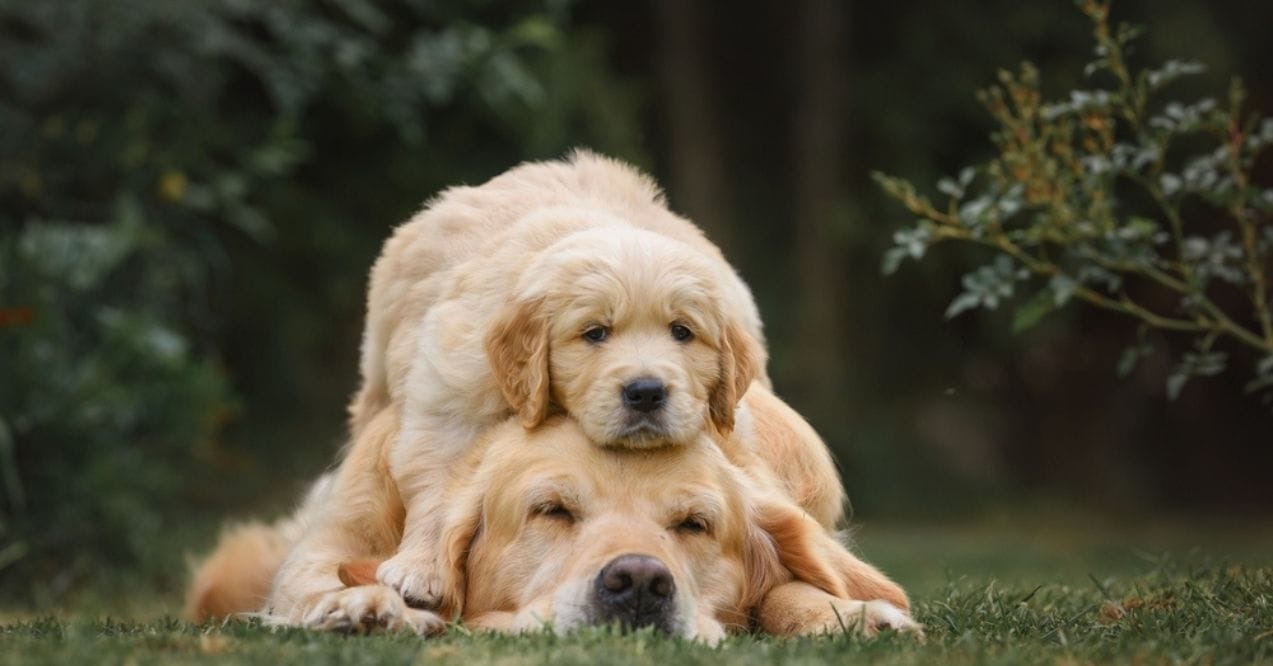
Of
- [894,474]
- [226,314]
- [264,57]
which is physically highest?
[264,57]

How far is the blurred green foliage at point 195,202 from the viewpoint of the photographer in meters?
7.58

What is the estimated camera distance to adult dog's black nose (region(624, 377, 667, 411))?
4340mm

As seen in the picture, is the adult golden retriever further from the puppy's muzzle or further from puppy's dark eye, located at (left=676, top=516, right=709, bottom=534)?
the puppy's muzzle

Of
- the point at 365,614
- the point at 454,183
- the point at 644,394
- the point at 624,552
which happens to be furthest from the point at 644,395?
the point at 454,183

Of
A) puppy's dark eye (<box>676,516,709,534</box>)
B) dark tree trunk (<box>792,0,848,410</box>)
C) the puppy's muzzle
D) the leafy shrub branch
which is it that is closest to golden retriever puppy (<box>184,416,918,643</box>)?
puppy's dark eye (<box>676,516,709,534</box>)

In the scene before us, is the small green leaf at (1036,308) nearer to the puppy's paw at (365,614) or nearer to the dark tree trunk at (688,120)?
the puppy's paw at (365,614)

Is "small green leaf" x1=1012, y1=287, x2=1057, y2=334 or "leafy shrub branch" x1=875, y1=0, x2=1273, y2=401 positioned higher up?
"leafy shrub branch" x1=875, y1=0, x2=1273, y2=401

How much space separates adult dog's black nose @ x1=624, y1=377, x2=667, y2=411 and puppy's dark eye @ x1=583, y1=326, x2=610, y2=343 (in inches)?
10.9

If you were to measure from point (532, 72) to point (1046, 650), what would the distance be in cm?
821

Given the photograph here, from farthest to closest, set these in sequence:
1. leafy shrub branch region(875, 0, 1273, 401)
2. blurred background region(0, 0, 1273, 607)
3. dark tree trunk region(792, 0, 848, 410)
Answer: dark tree trunk region(792, 0, 848, 410) → blurred background region(0, 0, 1273, 607) → leafy shrub branch region(875, 0, 1273, 401)

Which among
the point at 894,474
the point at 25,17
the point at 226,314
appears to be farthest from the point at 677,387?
the point at 894,474

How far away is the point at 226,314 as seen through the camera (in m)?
12.0

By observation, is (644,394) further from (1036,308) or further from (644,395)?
(1036,308)

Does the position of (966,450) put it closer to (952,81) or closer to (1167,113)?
(952,81)
